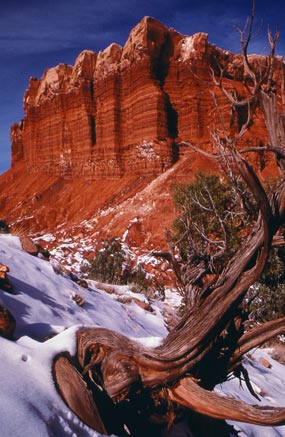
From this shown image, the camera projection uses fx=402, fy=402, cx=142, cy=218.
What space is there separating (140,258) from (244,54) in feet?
64.6

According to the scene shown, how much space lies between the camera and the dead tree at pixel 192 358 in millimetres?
2432

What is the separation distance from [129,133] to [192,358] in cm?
3405

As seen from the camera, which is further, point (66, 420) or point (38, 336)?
point (38, 336)

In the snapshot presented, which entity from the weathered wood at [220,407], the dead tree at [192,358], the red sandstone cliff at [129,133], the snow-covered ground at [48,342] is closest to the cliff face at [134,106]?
the red sandstone cliff at [129,133]

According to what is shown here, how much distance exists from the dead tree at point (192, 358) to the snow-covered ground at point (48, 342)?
132 mm

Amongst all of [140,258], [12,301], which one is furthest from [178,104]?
[12,301]

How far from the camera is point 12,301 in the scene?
3637mm

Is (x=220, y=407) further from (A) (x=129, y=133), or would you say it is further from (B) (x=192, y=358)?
(A) (x=129, y=133)

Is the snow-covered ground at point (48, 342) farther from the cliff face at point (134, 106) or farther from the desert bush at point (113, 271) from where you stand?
the cliff face at point (134, 106)

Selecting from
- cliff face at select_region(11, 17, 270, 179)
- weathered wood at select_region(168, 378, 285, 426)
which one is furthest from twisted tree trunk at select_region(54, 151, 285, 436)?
cliff face at select_region(11, 17, 270, 179)

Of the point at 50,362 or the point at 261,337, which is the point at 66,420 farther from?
the point at 261,337

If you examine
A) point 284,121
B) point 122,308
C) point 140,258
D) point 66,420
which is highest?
point 284,121

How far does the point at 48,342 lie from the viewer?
2668 millimetres

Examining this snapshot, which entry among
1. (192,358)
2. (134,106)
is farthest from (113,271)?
(134,106)
